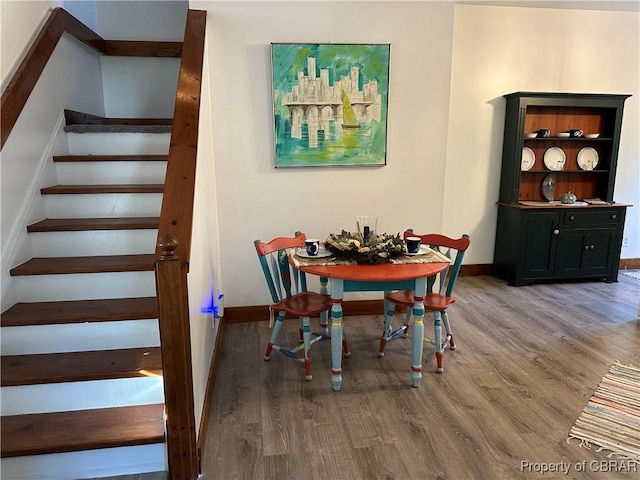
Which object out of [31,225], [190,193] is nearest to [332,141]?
[190,193]

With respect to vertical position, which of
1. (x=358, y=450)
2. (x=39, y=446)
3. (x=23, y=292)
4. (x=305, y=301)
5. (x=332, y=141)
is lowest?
(x=358, y=450)

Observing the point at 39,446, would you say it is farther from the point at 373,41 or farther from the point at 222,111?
the point at 373,41

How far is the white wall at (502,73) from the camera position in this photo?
4246 millimetres

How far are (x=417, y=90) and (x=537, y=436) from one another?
8.11 ft

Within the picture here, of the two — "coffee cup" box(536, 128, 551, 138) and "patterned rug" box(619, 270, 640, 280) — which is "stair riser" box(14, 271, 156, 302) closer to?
"coffee cup" box(536, 128, 551, 138)

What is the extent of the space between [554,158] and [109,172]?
4.22 meters

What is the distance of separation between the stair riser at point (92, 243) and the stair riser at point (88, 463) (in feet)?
3.66

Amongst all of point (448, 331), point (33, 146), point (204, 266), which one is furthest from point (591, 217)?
point (33, 146)

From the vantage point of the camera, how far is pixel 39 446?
5.61ft

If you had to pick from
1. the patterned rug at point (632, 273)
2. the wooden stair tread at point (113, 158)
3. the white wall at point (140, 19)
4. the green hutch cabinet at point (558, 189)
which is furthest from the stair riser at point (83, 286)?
the patterned rug at point (632, 273)

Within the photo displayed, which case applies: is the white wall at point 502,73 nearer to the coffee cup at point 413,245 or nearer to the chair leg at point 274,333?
the coffee cup at point 413,245

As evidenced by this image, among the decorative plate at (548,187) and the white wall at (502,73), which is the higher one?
the white wall at (502,73)

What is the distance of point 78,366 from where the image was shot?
1971mm

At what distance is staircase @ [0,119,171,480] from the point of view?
1.78 metres
